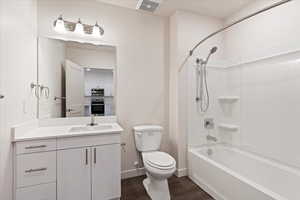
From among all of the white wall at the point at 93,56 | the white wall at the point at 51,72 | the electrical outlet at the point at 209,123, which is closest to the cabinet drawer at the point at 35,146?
the white wall at the point at 51,72

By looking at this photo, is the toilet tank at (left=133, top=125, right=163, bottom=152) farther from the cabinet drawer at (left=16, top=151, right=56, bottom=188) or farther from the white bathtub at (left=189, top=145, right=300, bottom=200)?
the cabinet drawer at (left=16, top=151, right=56, bottom=188)

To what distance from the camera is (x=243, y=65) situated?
2510 mm

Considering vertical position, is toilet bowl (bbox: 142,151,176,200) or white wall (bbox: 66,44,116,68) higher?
white wall (bbox: 66,44,116,68)

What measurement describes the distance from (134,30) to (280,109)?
2.28 m

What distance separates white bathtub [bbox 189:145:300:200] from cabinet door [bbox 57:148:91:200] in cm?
145

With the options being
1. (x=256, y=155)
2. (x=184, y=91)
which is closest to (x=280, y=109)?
(x=256, y=155)

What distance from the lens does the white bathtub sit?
1536 millimetres

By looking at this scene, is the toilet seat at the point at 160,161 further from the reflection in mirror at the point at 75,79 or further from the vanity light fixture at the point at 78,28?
the vanity light fixture at the point at 78,28

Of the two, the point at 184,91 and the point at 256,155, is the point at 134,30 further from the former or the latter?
the point at 256,155

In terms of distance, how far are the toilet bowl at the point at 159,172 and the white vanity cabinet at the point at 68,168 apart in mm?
383

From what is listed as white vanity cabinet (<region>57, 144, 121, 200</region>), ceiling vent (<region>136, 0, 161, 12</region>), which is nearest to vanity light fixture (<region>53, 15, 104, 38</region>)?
ceiling vent (<region>136, 0, 161, 12</region>)

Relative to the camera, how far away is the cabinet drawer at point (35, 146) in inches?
59.8

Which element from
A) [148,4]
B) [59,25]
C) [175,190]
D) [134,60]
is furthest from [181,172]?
[59,25]

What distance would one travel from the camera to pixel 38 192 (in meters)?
1.57
